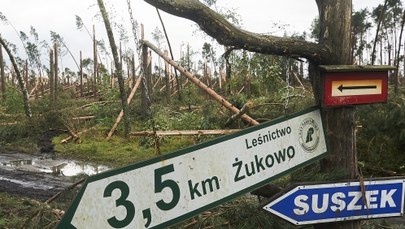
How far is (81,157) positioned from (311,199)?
9.38 meters

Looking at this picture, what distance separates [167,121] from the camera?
1057 cm

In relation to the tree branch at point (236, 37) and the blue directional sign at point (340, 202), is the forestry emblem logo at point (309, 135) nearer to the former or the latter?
the blue directional sign at point (340, 202)

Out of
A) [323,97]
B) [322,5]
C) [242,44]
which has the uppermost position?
[322,5]

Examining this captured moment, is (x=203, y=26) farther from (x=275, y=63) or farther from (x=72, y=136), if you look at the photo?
(x=72, y=136)

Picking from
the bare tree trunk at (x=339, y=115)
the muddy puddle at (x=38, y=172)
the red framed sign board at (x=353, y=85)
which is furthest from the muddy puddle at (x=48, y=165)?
the red framed sign board at (x=353, y=85)

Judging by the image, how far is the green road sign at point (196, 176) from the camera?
1.35 meters

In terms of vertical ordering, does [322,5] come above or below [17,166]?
above

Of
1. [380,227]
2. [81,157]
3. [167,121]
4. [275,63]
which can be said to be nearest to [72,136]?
[81,157]

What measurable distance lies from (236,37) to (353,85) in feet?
2.28

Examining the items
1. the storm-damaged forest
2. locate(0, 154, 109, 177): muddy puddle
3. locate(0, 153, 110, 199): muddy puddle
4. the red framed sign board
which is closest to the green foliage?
the storm-damaged forest

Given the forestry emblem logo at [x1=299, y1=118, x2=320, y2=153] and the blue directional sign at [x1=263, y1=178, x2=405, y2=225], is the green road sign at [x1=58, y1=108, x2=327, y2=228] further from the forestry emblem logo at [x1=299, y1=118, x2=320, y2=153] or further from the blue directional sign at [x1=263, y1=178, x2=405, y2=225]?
the blue directional sign at [x1=263, y1=178, x2=405, y2=225]

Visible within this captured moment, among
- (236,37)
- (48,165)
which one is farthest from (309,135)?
(48,165)

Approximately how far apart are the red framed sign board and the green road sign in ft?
0.42

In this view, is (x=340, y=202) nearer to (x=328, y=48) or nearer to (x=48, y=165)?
(x=328, y=48)
